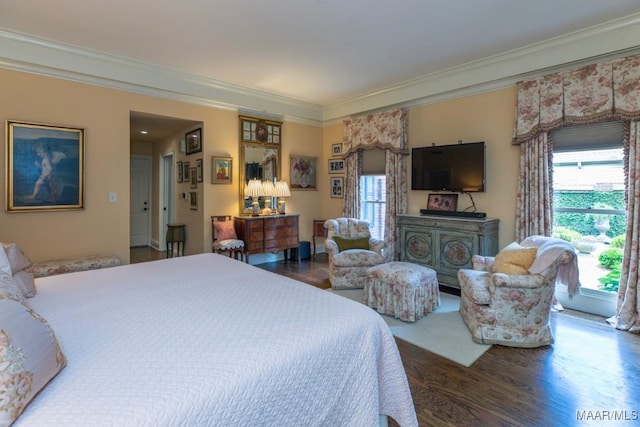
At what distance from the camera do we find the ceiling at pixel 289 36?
9.14ft

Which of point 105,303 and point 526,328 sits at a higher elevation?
point 105,303

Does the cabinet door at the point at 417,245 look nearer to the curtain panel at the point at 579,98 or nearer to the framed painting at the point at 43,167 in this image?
the curtain panel at the point at 579,98

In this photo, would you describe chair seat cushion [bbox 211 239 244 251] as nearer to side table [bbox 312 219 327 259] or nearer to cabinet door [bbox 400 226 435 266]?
side table [bbox 312 219 327 259]

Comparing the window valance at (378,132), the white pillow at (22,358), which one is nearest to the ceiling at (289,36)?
the window valance at (378,132)

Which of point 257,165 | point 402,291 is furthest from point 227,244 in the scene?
point 402,291

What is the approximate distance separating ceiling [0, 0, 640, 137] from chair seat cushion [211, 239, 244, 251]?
2.13 m

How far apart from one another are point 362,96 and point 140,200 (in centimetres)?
516

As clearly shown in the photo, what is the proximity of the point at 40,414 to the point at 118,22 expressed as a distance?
3.43 m

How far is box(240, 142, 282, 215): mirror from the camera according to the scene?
205 inches

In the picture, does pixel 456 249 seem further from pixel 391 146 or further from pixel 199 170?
pixel 199 170

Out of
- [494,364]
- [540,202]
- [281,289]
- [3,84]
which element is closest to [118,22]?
[3,84]

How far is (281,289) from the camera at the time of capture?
183 centimetres

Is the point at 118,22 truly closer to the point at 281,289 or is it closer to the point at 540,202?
the point at 281,289

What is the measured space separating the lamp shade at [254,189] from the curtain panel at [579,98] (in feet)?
11.6
